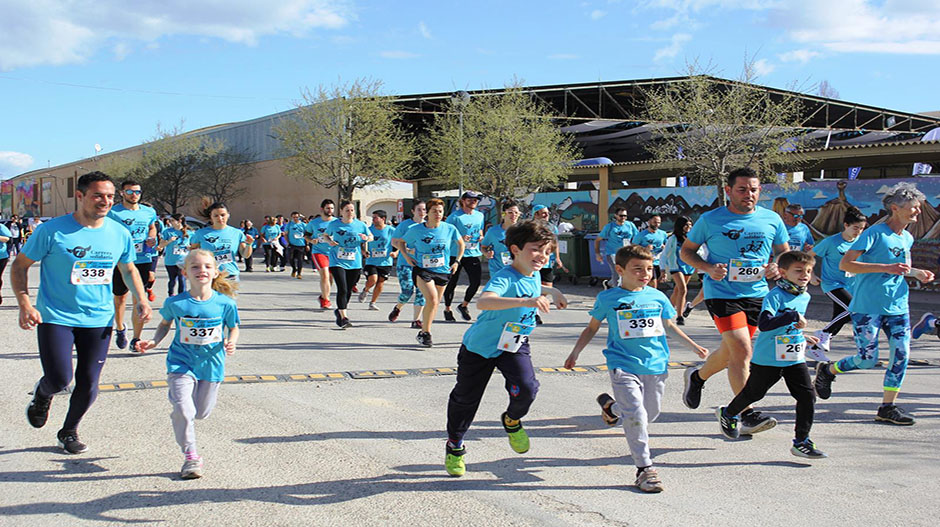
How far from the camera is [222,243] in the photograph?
9570 millimetres

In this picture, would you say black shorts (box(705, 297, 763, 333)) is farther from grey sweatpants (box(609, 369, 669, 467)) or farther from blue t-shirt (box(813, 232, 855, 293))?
blue t-shirt (box(813, 232, 855, 293))

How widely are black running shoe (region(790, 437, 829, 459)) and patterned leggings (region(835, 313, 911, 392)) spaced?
1.45 m

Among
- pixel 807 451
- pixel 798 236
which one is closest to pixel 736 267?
pixel 807 451

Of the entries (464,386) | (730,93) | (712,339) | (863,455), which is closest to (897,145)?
(730,93)

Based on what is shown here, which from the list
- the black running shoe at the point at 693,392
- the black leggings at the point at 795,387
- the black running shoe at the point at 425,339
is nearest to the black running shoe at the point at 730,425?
the black leggings at the point at 795,387

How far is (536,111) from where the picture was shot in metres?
29.5

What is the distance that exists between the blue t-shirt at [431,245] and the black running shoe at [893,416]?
5.28 metres

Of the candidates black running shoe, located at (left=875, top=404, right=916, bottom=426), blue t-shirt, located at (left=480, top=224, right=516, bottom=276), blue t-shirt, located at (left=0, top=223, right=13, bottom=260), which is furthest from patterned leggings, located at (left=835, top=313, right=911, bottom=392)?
blue t-shirt, located at (left=0, top=223, right=13, bottom=260)

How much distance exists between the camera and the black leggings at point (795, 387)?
496 cm

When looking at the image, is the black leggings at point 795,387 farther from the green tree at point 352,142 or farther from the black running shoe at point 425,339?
the green tree at point 352,142

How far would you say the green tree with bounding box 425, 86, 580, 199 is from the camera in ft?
87.8

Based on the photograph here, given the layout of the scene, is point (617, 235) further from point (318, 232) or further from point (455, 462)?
point (455, 462)

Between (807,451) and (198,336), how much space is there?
3588 mm

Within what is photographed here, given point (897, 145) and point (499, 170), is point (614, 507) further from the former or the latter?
point (499, 170)
